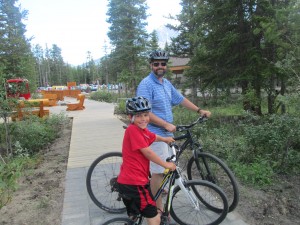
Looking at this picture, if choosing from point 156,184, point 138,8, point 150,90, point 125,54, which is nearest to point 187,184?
point 156,184

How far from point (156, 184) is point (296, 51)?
4.96 m

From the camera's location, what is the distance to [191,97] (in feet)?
76.0

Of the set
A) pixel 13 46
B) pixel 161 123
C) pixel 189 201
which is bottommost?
pixel 189 201

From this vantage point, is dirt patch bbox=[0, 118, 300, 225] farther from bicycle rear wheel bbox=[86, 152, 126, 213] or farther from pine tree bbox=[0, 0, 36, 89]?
pine tree bbox=[0, 0, 36, 89]

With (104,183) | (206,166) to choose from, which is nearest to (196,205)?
(206,166)

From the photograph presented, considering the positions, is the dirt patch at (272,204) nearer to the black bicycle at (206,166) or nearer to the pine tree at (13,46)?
the black bicycle at (206,166)

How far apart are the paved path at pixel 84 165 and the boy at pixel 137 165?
3.65 feet

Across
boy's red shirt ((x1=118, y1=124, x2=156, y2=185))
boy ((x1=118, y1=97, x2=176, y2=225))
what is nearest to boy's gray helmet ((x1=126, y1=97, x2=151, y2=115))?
boy ((x1=118, y1=97, x2=176, y2=225))

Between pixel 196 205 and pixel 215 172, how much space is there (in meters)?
0.81

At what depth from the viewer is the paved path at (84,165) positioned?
4.09m

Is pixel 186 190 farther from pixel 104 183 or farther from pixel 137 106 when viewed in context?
pixel 104 183

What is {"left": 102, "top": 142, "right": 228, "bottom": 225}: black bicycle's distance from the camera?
3326mm

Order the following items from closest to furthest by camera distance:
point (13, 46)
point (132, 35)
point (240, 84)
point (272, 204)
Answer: point (272, 204)
point (240, 84)
point (13, 46)
point (132, 35)

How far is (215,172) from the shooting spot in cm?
411
